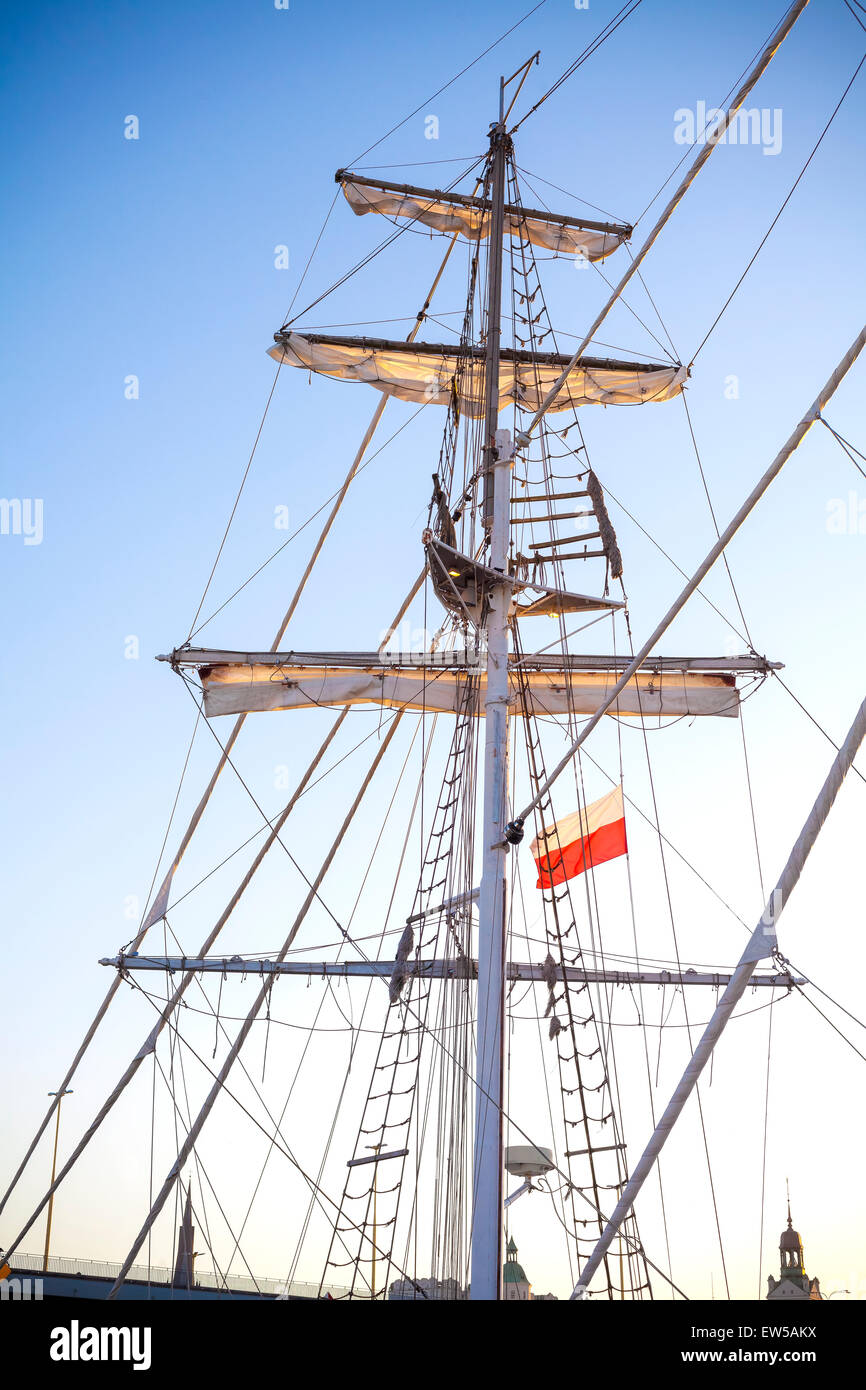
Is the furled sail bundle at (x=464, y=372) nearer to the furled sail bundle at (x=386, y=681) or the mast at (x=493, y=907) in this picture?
the mast at (x=493, y=907)

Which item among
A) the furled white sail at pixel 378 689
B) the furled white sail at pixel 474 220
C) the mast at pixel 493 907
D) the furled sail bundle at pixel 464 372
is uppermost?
the furled white sail at pixel 474 220

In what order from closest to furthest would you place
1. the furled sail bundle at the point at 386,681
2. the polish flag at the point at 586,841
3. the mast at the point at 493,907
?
1. the mast at the point at 493,907
2. the polish flag at the point at 586,841
3. the furled sail bundle at the point at 386,681

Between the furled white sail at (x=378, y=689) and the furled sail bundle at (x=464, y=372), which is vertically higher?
the furled sail bundle at (x=464, y=372)

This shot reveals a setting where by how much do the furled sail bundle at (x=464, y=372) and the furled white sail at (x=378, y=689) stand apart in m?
4.18

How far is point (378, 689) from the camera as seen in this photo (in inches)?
760

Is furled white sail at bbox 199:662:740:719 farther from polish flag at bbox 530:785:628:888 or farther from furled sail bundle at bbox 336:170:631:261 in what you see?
furled sail bundle at bbox 336:170:631:261

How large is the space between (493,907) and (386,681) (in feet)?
19.9

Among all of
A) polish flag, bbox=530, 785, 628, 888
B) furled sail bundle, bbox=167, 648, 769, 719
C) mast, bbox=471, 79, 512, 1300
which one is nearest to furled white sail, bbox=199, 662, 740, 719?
furled sail bundle, bbox=167, 648, 769, 719

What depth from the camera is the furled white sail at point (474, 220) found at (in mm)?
22391

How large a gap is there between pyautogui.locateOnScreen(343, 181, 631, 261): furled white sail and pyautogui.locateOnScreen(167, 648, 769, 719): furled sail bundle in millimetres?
7630

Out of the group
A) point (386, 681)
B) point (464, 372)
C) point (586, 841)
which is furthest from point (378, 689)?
point (464, 372)

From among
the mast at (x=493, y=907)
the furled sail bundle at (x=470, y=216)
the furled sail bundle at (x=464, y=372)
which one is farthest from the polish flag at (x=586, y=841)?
the furled sail bundle at (x=470, y=216)
